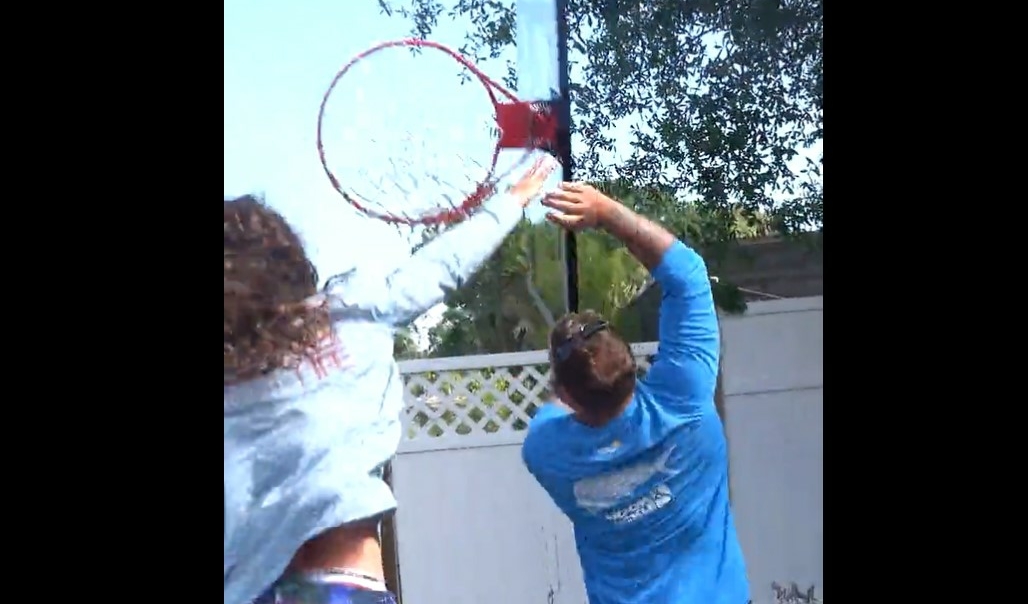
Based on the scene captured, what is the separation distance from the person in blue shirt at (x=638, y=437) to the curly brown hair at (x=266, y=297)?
0.59 metres

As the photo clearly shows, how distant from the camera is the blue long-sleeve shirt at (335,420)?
233 cm

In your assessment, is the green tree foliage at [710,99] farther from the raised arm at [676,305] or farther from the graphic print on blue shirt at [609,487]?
the graphic print on blue shirt at [609,487]

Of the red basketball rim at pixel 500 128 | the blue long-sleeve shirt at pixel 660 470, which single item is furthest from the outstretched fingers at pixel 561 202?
the blue long-sleeve shirt at pixel 660 470

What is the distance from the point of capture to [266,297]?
233 cm

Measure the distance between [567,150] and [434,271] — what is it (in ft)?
1.42

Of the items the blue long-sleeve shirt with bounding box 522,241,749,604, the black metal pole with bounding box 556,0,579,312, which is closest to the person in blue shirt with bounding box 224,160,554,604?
the black metal pole with bounding box 556,0,579,312

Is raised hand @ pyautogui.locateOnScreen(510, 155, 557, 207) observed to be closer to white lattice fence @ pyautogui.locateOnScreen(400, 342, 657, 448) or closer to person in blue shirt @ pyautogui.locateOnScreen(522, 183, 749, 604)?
person in blue shirt @ pyautogui.locateOnScreen(522, 183, 749, 604)

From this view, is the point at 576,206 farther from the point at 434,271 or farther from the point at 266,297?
the point at 266,297

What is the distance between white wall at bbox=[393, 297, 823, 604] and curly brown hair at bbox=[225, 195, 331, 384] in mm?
297

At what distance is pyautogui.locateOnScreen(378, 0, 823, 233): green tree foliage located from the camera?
240 cm
